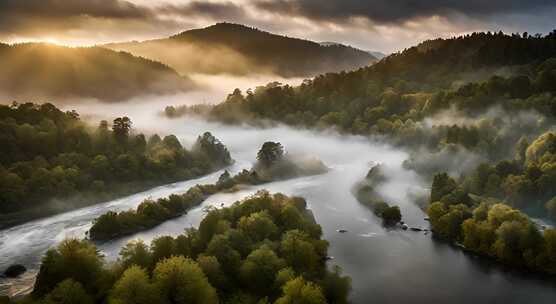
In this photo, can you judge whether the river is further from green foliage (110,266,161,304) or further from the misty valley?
green foliage (110,266,161,304)

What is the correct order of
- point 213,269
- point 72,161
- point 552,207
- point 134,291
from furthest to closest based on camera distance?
point 72,161 < point 552,207 < point 213,269 < point 134,291

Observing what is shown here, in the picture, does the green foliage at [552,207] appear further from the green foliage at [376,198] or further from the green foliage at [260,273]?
the green foliage at [260,273]

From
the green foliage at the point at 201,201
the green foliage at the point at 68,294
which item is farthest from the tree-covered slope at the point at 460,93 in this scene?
the green foliage at the point at 68,294

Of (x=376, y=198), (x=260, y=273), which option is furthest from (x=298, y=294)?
(x=376, y=198)

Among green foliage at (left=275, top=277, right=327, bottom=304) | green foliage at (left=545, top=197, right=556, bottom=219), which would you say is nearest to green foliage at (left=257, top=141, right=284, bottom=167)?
green foliage at (left=545, top=197, right=556, bottom=219)

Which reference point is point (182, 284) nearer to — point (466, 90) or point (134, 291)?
point (134, 291)
